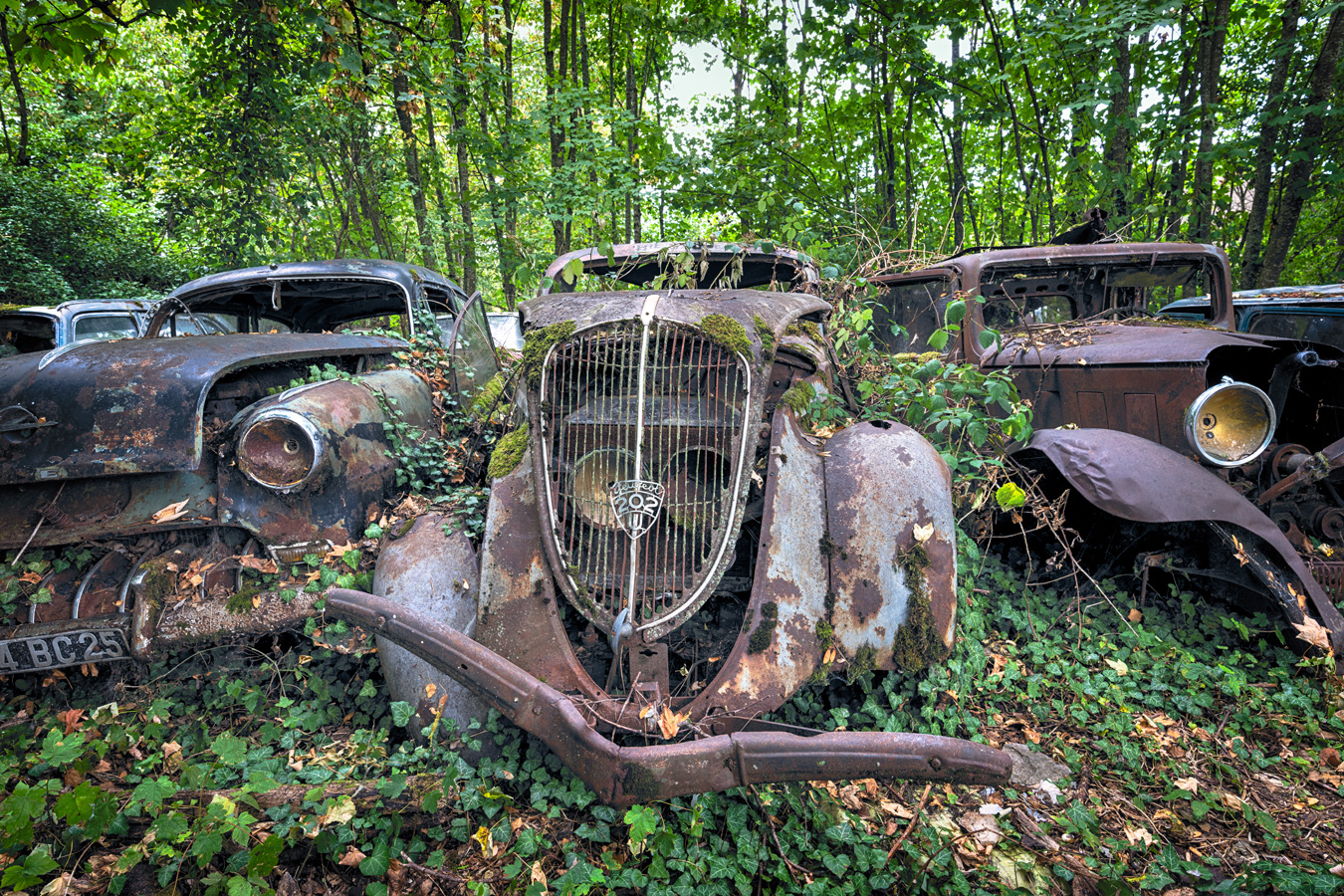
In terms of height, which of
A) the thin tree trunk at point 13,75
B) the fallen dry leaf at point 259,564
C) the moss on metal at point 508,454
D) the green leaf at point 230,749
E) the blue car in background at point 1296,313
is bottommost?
the green leaf at point 230,749

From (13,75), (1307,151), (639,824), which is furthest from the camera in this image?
(1307,151)

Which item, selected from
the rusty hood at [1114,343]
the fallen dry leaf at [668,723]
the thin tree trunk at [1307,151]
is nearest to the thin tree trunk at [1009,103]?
the thin tree trunk at [1307,151]

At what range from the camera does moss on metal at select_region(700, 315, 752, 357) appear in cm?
239

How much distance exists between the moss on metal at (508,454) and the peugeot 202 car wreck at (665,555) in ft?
0.04

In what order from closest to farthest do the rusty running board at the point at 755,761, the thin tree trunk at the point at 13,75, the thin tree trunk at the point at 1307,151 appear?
the rusty running board at the point at 755,761 → the thin tree trunk at the point at 13,75 → the thin tree trunk at the point at 1307,151

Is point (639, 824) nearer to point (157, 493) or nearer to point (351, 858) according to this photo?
point (351, 858)

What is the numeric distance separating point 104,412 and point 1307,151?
35.0ft

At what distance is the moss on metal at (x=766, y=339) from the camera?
2518 mm

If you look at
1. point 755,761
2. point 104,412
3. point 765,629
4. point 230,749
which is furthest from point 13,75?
point 755,761

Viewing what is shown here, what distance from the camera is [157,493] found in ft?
8.53

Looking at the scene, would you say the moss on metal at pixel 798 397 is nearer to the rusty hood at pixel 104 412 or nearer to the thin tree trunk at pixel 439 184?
the rusty hood at pixel 104 412

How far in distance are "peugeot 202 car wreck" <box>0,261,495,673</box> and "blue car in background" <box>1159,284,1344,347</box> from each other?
583 cm

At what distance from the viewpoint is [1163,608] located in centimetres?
322

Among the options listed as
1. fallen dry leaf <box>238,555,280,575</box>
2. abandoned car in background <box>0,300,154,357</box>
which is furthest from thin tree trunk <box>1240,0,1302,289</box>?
abandoned car in background <box>0,300,154,357</box>
